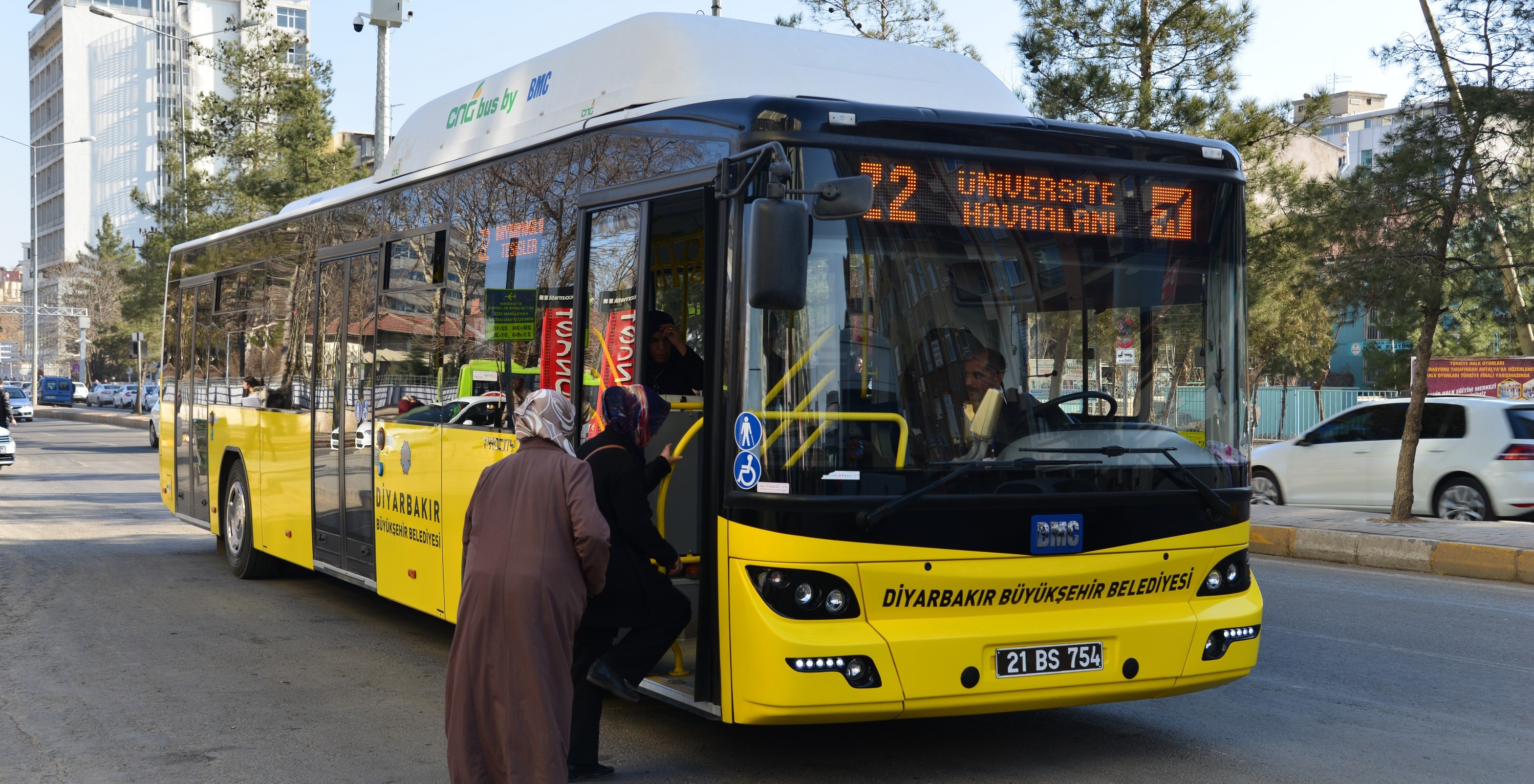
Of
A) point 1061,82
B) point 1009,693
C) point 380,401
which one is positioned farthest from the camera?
point 1061,82

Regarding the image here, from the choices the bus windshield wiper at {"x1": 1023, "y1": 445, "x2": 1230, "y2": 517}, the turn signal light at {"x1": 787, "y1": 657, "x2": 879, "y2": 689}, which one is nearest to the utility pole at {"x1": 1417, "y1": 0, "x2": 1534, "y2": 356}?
the bus windshield wiper at {"x1": 1023, "y1": 445, "x2": 1230, "y2": 517}

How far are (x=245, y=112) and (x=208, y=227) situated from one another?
11.3ft

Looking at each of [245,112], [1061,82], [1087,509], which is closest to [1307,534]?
[1061,82]

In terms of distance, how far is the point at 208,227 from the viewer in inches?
1453

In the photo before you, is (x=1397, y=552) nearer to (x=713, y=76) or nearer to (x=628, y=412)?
(x=713, y=76)

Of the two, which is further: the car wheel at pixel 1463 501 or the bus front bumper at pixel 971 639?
the car wheel at pixel 1463 501

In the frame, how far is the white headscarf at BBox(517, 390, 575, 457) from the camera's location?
4.78m

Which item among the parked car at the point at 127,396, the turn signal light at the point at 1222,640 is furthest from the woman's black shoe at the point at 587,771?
the parked car at the point at 127,396

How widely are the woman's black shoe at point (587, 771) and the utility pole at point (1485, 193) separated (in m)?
11.9

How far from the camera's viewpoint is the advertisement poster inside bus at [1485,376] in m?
25.4

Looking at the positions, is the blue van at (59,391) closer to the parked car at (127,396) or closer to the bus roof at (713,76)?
the parked car at (127,396)

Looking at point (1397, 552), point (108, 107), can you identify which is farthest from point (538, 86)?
point (108, 107)

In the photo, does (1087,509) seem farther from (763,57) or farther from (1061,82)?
(1061,82)

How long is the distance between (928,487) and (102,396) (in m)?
82.7
